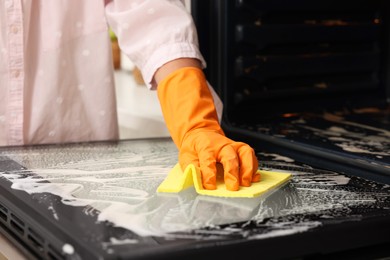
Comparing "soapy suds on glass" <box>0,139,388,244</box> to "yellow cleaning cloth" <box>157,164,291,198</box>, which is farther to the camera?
"yellow cleaning cloth" <box>157,164,291,198</box>

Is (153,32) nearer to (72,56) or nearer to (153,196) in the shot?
(72,56)

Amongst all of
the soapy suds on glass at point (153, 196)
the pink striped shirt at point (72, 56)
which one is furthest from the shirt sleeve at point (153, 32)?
the soapy suds on glass at point (153, 196)

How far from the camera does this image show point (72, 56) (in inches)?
68.6

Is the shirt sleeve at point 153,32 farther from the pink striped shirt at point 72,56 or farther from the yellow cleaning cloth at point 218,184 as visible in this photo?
the yellow cleaning cloth at point 218,184

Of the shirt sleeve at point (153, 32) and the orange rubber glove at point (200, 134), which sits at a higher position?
the shirt sleeve at point (153, 32)

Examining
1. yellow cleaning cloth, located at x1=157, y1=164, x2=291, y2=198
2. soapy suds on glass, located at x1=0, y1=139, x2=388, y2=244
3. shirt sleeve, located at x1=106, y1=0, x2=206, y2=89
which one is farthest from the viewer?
shirt sleeve, located at x1=106, y1=0, x2=206, y2=89

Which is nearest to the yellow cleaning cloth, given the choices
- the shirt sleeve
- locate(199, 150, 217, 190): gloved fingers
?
locate(199, 150, 217, 190): gloved fingers

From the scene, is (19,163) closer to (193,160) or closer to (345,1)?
(193,160)

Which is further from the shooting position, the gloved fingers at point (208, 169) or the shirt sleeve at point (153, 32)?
the shirt sleeve at point (153, 32)

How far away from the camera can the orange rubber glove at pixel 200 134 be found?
1194 mm

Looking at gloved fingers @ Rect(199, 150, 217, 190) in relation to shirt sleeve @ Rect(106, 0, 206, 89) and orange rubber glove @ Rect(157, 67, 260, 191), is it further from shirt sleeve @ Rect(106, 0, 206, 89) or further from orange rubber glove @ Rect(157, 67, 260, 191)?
shirt sleeve @ Rect(106, 0, 206, 89)

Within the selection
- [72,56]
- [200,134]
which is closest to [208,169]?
[200,134]

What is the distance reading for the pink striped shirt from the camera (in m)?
1.61

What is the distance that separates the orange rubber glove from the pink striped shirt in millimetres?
82
